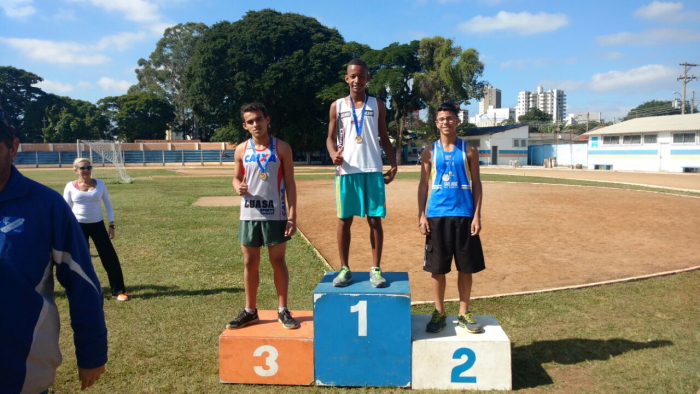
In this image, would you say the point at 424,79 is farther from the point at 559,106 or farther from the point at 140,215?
the point at 559,106

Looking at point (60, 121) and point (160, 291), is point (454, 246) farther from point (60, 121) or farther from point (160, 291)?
point (60, 121)

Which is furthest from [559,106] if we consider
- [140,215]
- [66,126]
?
[140,215]

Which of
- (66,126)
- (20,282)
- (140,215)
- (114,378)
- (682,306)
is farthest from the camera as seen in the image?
(66,126)

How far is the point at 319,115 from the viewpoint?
51156mm

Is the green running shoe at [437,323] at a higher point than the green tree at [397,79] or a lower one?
lower

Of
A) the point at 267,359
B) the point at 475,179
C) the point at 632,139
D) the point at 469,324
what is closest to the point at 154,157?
the point at 632,139

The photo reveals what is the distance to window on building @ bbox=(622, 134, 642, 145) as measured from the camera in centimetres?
3941

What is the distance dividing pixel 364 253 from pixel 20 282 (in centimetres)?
722

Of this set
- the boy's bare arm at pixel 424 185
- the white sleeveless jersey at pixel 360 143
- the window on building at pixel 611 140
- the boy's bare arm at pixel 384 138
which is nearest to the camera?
the boy's bare arm at pixel 424 185

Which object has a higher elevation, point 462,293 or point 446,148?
point 446,148

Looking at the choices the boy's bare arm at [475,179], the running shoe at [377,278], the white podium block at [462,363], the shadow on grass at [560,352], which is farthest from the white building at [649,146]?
the running shoe at [377,278]

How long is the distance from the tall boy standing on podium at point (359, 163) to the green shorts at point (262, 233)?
0.66 m

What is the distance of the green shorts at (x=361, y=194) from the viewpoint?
4750 millimetres

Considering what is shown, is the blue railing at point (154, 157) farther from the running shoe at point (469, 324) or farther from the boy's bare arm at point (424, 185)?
the running shoe at point (469, 324)
